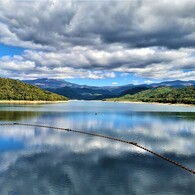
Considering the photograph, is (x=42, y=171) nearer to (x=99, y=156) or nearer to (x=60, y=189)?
(x=60, y=189)

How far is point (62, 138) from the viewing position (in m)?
55.2

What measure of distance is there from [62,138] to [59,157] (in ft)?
55.8

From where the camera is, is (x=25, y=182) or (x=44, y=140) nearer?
(x=25, y=182)

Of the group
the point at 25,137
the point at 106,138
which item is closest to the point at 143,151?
the point at 106,138

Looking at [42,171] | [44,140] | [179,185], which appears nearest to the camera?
[179,185]

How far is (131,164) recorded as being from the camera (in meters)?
35.0

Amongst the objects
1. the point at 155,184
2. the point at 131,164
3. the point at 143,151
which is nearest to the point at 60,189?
the point at 155,184

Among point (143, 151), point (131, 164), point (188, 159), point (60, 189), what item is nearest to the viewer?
point (60, 189)

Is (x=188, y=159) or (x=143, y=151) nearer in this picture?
(x=188, y=159)

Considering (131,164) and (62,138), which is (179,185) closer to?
(131,164)

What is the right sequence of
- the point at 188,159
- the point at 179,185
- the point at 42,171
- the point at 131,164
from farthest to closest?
1. the point at 188,159
2. the point at 131,164
3. the point at 42,171
4. the point at 179,185

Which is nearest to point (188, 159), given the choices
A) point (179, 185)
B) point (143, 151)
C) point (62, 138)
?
point (143, 151)

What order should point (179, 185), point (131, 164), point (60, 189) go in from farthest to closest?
point (131, 164), point (179, 185), point (60, 189)

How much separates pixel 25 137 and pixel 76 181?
100 feet
